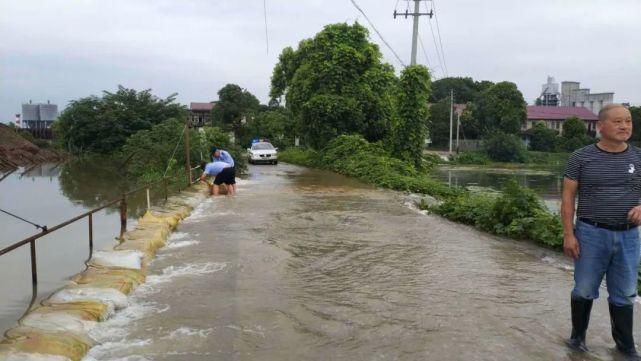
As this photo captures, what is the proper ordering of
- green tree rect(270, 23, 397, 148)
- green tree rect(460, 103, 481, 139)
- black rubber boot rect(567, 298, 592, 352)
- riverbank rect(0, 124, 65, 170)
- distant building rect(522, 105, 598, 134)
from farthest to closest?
distant building rect(522, 105, 598, 134)
green tree rect(460, 103, 481, 139)
green tree rect(270, 23, 397, 148)
riverbank rect(0, 124, 65, 170)
black rubber boot rect(567, 298, 592, 352)

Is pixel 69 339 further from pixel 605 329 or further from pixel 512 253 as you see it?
pixel 512 253

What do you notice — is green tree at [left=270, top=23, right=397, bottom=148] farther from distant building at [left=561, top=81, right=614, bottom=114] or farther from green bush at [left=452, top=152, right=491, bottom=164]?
distant building at [left=561, top=81, right=614, bottom=114]

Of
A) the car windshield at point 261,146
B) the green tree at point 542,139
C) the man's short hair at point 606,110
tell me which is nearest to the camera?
the man's short hair at point 606,110

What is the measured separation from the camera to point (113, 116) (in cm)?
3189

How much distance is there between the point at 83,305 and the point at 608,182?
4.49 meters

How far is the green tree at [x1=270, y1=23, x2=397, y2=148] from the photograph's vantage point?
92.2 feet

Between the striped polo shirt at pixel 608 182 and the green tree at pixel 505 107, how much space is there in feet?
196

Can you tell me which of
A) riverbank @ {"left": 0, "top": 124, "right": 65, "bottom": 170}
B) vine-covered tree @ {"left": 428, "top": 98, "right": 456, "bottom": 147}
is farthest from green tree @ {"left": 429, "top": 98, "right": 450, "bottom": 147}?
riverbank @ {"left": 0, "top": 124, "right": 65, "bottom": 170}

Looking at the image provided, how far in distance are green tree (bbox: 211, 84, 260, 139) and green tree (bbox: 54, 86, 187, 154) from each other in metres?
21.1

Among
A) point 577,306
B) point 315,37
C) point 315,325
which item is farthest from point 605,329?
point 315,37

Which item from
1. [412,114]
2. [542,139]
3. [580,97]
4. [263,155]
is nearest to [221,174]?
[412,114]

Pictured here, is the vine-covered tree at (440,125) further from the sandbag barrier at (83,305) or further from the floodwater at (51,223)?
the sandbag barrier at (83,305)

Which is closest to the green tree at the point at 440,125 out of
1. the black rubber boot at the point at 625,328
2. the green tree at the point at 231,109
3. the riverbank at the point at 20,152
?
the green tree at the point at 231,109

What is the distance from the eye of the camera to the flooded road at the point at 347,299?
4.29 meters
